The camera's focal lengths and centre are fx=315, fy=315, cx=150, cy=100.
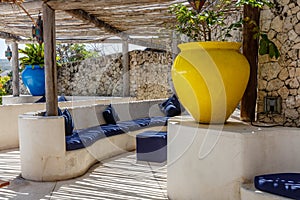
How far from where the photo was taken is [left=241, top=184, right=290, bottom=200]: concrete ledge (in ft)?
7.15

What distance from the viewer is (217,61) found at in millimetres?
2797

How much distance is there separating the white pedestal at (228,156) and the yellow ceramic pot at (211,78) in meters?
0.17

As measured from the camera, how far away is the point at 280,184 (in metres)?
2.22

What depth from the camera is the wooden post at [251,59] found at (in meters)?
3.26

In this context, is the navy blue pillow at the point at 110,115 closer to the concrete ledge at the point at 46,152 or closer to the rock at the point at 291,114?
the concrete ledge at the point at 46,152

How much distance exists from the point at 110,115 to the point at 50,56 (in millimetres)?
1695

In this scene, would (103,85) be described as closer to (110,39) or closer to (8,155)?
(110,39)

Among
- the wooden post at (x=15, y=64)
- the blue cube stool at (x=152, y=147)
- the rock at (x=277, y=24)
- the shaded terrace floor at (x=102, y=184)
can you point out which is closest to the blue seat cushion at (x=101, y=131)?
the shaded terrace floor at (x=102, y=184)

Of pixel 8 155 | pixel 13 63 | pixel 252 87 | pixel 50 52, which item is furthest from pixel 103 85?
pixel 252 87

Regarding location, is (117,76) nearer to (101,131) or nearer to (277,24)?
(101,131)

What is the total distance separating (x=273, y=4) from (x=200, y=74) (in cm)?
111

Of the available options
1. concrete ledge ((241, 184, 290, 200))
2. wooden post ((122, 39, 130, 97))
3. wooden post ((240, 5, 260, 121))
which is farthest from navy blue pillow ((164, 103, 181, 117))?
concrete ledge ((241, 184, 290, 200))

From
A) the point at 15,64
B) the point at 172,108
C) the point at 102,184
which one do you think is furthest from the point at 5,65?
the point at 102,184

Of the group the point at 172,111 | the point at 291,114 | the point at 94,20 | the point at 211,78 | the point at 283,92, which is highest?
the point at 94,20
